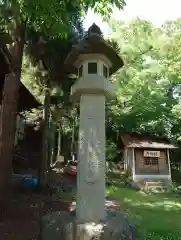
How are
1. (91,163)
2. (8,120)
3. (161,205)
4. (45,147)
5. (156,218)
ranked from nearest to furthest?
(91,163) → (8,120) → (156,218) → (161,205) → (45,147)

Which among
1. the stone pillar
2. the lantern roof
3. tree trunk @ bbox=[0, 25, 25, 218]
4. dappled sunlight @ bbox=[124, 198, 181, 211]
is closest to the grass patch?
dappled sunlight @ bbox=[124, 198, 181, 211]

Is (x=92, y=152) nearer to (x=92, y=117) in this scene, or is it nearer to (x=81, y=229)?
(x=92, y=117)

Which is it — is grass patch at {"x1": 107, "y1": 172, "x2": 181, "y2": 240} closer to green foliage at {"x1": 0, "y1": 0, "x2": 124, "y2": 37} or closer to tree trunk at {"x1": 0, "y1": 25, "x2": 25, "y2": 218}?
tree trunk at {"x1": 0, "y1": 25, "x2": 25, "y2": 218}

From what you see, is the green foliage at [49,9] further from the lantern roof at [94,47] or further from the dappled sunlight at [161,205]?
the dappled sunlight at [161,205]

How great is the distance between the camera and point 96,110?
15.7 ft

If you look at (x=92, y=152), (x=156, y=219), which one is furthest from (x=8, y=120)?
(x=156, y=219)

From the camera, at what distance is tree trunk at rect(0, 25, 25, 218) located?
24.7 feet

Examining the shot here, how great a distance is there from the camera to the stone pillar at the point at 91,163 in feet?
14.7

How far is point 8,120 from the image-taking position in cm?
782

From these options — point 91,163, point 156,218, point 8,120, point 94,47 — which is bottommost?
point 156,218

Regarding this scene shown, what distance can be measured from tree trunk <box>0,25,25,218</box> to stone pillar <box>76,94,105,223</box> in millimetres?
3618

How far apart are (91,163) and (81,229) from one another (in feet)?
3.72

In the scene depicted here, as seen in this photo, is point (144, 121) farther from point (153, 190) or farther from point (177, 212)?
point (177, 212)

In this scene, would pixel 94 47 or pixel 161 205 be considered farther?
pixel 161 205
